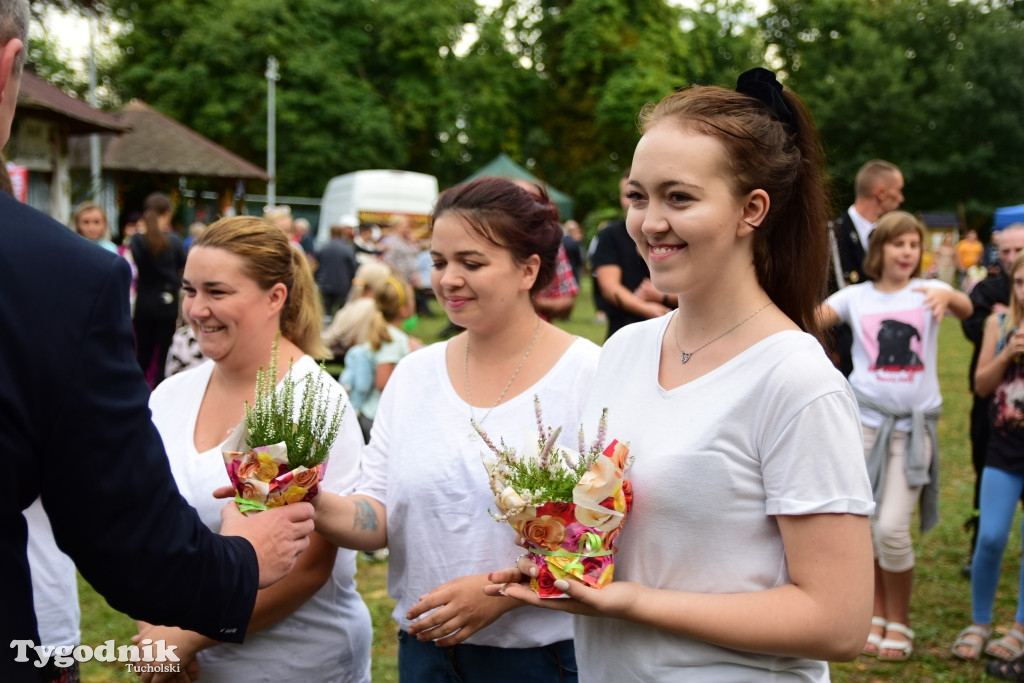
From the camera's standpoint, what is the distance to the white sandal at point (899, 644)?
15.9 feet

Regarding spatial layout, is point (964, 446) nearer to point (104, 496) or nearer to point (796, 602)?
point (796, 602)

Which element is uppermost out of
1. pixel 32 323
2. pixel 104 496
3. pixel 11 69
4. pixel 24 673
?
pixel 11 69

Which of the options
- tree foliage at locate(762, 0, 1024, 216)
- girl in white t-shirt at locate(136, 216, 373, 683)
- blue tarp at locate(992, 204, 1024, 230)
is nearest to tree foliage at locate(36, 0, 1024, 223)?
tree foliage at locate(762, 0, 1024, 216)

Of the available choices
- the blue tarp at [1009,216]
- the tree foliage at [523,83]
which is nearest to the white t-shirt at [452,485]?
the blue tarp at [1009,216]

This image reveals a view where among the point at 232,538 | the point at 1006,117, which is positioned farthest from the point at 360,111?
the point at 232,538

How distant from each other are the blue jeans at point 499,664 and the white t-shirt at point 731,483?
1.89ft

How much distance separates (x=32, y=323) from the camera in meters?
1.51

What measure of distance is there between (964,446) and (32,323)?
32.5 feet

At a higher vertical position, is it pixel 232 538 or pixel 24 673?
pixel 232 538

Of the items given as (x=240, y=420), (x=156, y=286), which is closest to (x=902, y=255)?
(x=240, y=420)

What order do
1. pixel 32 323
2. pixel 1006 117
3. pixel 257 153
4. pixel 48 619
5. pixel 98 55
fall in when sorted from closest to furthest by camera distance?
pixel 32 323, pixel 48 619, pixel 1006 117, pixel 257 153, pixel 98 55

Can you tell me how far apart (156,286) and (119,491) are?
8.60 m

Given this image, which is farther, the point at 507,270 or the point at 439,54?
the point at 439,54

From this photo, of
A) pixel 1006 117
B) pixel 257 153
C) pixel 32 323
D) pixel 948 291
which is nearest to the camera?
pixel 32 323
